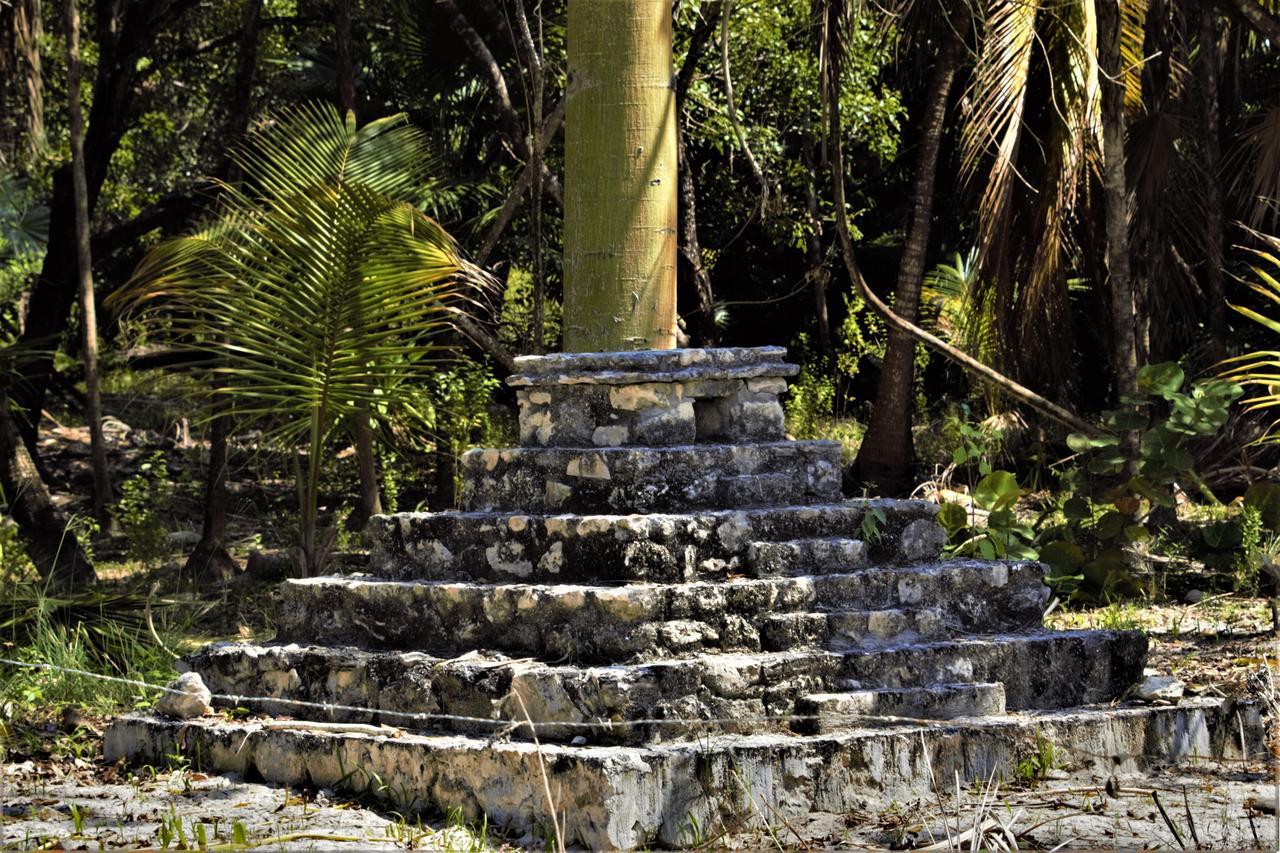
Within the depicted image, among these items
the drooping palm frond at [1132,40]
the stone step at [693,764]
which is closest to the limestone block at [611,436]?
the stone step at [693,764]

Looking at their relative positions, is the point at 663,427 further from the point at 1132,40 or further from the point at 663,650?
the point at 1132,40

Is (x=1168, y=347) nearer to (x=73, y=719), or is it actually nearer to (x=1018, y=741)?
(x=1018, y=741)

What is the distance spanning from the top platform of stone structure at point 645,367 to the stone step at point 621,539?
0.49 meters

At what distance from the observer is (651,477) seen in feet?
15.6

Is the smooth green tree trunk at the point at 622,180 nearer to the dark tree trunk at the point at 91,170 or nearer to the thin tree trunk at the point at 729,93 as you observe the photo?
the thin tree trunk at the point at 729,93

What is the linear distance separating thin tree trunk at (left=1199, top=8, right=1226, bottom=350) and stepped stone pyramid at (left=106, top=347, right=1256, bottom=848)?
6392 millimetres

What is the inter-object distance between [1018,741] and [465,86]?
838 centimetres

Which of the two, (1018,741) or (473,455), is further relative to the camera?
(473,455)

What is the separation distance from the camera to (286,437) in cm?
682

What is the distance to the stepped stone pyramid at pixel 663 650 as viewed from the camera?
4059 millimetres

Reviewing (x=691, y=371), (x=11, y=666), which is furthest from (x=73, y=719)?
(x=691, y=371)

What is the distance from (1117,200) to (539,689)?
4983 mm

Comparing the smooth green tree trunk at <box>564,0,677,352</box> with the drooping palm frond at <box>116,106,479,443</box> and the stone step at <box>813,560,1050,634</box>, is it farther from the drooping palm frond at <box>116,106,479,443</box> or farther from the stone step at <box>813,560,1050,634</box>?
Answer: the drooping palm frond at <box>116,106,479,443</box>

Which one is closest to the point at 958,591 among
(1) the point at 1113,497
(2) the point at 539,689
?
(2) the point at 539,689
